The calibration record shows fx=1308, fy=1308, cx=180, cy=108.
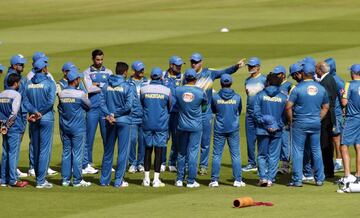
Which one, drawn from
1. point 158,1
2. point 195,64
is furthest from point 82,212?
point 158,1

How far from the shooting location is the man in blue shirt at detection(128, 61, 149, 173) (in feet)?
91.8

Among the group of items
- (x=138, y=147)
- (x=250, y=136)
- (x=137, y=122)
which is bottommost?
(x=138, y=147)

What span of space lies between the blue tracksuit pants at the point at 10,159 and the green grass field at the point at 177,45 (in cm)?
35

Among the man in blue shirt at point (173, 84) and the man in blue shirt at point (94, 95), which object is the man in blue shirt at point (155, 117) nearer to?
the man in blue shirt at point (173, 84)

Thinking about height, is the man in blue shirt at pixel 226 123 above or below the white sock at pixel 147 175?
above

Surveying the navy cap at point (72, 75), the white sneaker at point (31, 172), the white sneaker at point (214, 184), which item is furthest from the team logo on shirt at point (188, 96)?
the white sneaker at point (31, 172)

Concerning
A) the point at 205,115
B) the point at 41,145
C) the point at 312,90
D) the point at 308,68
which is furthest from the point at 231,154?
the point at 41,145

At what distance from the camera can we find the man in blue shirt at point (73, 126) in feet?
88.0

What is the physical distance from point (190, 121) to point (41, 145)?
312cm

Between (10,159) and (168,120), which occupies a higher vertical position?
(168,120)

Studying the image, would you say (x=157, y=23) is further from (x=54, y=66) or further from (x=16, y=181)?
(x=16, y=181)

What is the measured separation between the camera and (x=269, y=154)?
26969 mm

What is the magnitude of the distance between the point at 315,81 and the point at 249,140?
2.72 m

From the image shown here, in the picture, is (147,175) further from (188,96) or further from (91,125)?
(91,125)
